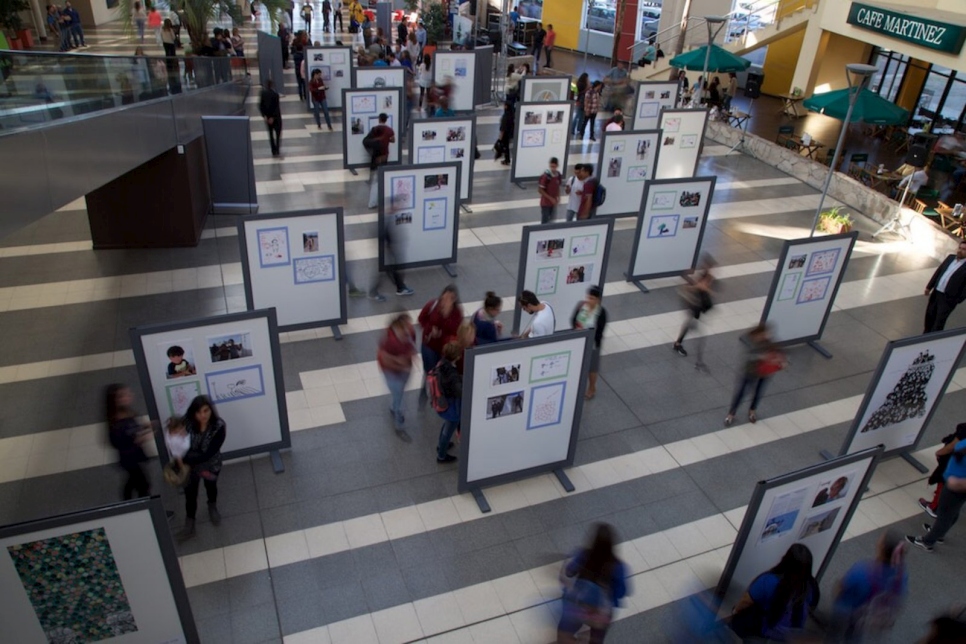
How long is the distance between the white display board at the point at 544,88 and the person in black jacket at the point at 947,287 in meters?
10.3

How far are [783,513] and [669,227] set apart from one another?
269 inches

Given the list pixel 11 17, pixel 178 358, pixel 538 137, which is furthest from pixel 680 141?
pixel 11 17

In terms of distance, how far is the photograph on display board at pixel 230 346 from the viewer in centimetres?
681

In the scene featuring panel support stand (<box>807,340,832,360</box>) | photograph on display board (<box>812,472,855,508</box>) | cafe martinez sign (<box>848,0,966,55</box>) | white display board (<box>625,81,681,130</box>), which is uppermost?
cafe martinez sign (<box>848,0,966,55</box>)

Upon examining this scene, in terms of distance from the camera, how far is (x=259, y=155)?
17531mm

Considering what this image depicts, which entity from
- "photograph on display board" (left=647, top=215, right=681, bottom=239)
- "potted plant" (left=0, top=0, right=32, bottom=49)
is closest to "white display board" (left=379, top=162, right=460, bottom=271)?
"photograph on display board" (left=647, top=215, right=681, bottom=239)

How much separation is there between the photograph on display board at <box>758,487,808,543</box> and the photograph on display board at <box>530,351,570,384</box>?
2.24 metres

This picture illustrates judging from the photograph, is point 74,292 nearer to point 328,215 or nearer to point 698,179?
point 328,215

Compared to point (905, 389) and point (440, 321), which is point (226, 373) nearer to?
point (440, 321)

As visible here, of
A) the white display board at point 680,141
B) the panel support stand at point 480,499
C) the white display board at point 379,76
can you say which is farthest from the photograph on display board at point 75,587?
the white display board at point 379,76

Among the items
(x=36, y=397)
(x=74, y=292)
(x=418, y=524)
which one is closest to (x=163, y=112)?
(x=74, y=292)

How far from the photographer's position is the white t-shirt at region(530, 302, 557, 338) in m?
8.02

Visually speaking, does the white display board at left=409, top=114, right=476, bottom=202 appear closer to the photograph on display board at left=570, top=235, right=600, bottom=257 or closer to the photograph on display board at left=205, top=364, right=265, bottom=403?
the photograph on display board at left=570, top=235, right=600, bottom=257

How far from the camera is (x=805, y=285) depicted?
32.6 ft
